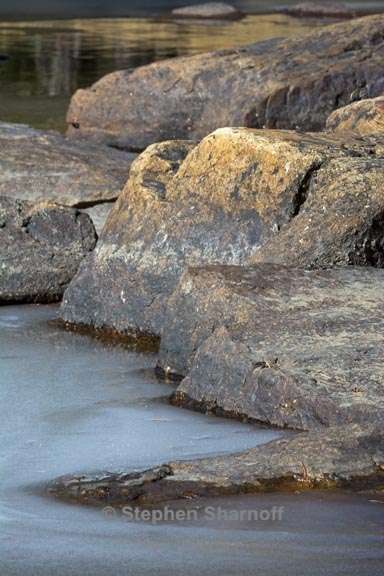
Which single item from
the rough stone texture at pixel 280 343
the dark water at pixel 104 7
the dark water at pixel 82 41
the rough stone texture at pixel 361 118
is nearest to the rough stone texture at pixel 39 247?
the rough stone texture at pixel 280 343

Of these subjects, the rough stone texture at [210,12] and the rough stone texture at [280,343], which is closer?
the rough stone texture at [280,343]

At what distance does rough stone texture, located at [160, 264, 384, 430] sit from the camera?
5.14 meters

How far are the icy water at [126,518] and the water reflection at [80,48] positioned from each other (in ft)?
25.0

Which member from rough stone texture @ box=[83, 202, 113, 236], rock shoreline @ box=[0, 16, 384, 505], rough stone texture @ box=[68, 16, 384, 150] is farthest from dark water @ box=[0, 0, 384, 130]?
rock shoreline @ box=[0, 16, 384, 505]

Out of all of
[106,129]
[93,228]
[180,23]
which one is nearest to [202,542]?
[93,228]

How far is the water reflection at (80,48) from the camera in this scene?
14.7 metres

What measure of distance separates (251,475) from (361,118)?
14.5ft

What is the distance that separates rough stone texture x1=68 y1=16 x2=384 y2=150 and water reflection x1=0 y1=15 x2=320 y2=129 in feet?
1.99

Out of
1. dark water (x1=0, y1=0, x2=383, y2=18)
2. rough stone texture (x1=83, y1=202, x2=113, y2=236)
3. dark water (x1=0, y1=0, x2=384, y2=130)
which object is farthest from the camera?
dark water (x1=0, y1=0, x2=383, y2=18)

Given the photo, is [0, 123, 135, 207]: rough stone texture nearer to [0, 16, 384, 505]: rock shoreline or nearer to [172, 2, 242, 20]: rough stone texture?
[0, 16, 384, 505]: rock shoreline

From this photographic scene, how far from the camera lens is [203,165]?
274 inches

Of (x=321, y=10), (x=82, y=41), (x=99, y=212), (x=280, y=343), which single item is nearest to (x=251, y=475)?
(x=280, y=343)

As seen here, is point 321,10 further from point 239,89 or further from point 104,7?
point 239,89

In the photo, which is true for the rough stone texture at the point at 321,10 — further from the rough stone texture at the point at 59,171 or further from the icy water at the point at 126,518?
the icy water at the point at 126,518
